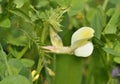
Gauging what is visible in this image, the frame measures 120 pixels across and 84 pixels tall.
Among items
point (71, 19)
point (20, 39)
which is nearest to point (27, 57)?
point (20, 39)

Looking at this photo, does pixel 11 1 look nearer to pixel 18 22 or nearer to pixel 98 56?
pixel 18 22

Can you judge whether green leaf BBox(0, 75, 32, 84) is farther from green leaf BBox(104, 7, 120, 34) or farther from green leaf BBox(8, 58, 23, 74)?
green leaf BBox(104, 7, 120, 34)

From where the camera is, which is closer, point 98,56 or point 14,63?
point 14,63

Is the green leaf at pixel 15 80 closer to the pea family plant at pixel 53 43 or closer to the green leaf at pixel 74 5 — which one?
the pea family plant at pixel 53 43

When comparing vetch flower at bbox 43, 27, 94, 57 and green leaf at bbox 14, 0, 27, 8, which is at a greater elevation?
green leaf at bbox 14, 0, 27, 8

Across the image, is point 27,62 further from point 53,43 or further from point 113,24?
point 113,24

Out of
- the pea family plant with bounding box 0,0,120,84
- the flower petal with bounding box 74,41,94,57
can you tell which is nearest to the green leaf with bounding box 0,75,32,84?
the pea family plant with bounding box 0,0,120,84

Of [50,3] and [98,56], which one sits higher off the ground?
[50,3]

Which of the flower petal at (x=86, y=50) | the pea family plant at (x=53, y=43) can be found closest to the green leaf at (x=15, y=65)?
the pea family plant at (x=53, y=43)
